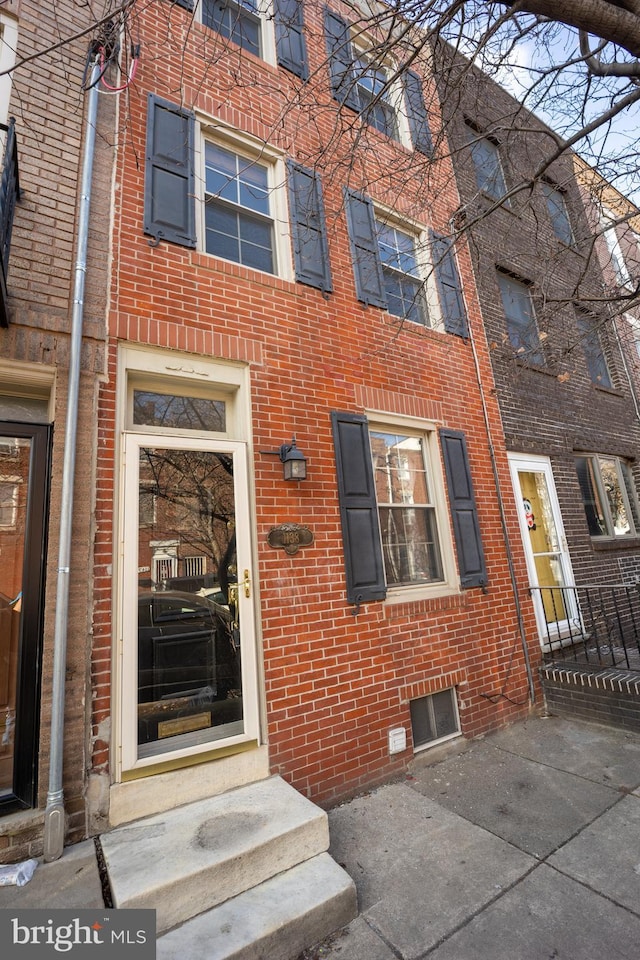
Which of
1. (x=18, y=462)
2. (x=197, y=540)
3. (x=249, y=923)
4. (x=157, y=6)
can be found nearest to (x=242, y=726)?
(x=249, y=923)

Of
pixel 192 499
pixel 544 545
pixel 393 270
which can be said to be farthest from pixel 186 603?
pixel 544 545

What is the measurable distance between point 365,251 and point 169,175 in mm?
2168

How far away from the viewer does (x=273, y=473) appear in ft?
11.8

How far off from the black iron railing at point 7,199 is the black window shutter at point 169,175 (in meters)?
0.88

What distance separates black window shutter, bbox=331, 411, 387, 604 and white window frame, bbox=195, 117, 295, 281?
1.65 meters

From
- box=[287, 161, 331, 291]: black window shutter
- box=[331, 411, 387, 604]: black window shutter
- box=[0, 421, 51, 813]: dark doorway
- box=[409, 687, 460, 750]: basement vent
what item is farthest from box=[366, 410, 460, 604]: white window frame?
box=[0, 421, 51, 813]: dark doorway

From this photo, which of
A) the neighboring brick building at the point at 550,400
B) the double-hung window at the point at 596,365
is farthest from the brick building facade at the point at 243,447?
the double-hung window at the point at 596,365

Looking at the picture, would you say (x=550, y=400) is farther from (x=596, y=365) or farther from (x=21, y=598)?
(x=21, y=598)

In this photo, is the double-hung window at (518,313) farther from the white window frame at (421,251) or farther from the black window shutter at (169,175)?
the black window shutter at (169,175)

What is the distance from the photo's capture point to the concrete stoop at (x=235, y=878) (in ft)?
6.28

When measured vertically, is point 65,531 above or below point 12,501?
below

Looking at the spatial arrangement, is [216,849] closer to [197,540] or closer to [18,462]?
[197,540]

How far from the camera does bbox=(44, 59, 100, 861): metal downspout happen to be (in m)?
2.31

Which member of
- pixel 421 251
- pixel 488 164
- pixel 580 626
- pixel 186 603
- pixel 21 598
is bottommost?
pixel 580 626
